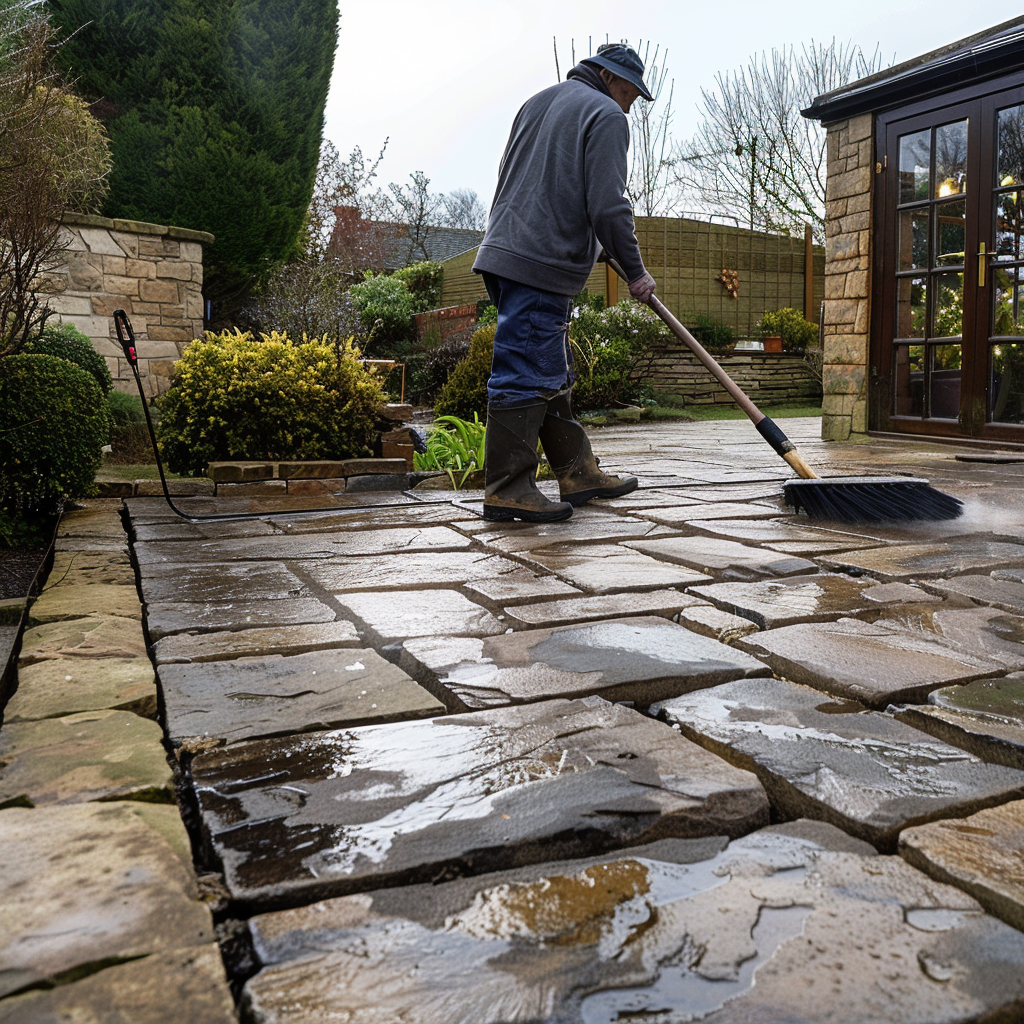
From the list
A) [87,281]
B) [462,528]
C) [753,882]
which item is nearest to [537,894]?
[753,882]

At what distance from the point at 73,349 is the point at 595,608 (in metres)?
5.60

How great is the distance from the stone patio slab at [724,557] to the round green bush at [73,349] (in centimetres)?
456

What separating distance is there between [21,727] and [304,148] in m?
11.2

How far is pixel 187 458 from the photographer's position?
5523 millimetres

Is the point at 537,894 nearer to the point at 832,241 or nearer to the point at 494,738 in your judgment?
the point at 494,738

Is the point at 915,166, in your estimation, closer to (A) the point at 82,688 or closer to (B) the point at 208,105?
(A) the point at 82,688

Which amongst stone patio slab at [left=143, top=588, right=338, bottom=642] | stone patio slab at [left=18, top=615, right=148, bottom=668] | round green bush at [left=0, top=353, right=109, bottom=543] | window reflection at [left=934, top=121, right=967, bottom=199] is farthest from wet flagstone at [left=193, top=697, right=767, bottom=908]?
window reflection at [left=934, top=121, right=967, bottom=199]

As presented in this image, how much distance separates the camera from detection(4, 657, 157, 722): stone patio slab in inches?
65.4

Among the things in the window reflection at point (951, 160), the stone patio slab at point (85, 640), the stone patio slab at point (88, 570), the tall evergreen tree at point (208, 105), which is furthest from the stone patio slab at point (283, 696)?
the tall evergreen tree at point (208, 105)

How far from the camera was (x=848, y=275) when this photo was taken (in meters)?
7.89

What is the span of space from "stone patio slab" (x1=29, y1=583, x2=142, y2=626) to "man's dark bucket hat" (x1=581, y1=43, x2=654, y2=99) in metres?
2.80

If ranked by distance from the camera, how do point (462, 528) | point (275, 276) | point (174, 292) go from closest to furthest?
point (462, 528)
point (174, 292)
point (275, 276)

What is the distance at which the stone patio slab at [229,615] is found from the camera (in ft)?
7.39

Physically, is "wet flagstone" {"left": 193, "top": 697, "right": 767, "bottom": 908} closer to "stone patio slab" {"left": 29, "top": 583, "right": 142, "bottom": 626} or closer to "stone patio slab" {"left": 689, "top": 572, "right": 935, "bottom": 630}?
"stone patio slab" {"left": 689, "top": 572, "right": 935, "bottom": 630}
